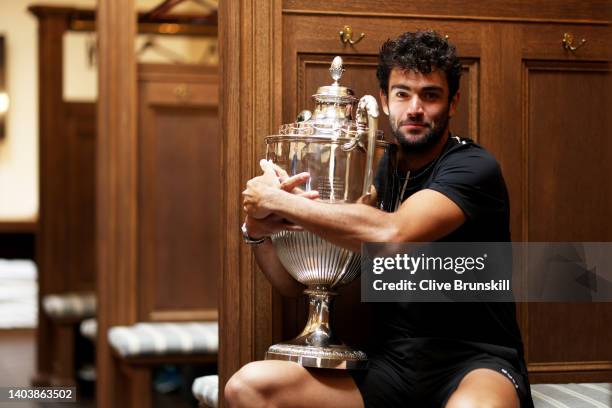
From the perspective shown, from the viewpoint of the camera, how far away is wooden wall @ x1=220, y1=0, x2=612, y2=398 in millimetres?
2619

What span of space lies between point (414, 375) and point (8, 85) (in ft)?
21.9

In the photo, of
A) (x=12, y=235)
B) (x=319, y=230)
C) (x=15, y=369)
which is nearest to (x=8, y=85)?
(x=12, y=235)

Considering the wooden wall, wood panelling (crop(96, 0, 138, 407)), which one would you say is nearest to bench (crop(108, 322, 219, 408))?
wood panelling (crop(96, 0, 138, 407))

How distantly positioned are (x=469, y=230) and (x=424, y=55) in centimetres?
38

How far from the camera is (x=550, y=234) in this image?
2.79 m

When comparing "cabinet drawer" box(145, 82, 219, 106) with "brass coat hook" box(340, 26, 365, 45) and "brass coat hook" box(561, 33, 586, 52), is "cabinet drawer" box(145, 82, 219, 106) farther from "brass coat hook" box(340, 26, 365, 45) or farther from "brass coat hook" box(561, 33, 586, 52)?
"brass coat hook" box(561, 33, 586, 52)

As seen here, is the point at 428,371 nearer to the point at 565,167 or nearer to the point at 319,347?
the point at 319,347

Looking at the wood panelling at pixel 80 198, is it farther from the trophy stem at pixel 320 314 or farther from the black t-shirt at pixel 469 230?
the black t-shirt at pixel 469 230

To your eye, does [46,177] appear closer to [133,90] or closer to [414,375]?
[133,90]

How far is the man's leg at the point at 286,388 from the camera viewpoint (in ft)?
7.24

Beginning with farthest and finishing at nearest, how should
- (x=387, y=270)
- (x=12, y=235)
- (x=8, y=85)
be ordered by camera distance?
1. (x=8, y=85)
2. (x=12, y=235)
3. (x=387, y=270)

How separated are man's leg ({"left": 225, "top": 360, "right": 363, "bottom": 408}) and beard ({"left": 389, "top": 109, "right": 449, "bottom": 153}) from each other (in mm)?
507

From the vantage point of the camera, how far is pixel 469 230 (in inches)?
90.0

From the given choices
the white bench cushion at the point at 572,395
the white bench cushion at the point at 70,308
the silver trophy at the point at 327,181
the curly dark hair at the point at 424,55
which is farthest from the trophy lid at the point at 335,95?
the white bench cushion at the point at 70,308
